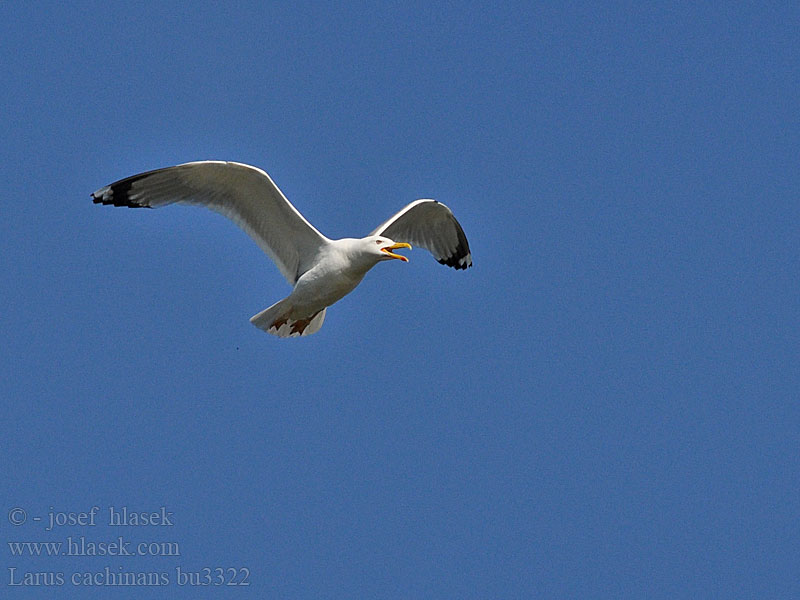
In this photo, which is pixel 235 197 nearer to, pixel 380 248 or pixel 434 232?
pixel 380 248

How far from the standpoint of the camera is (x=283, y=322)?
11.5 metres

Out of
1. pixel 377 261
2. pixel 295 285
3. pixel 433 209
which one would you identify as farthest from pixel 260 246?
pixel 433 209

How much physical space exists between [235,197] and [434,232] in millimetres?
2886

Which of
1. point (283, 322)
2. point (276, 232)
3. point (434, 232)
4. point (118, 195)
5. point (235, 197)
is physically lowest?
point (283, 322)

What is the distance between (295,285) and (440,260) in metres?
2.67

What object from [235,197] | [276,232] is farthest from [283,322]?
[235,197]

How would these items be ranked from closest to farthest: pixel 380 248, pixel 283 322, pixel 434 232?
pixel 380 248 < pixel 283 322 < pixel 434 232

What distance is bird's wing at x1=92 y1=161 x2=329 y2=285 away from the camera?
35.5 feet

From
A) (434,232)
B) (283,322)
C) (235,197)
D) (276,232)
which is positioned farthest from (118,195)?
(434,232)

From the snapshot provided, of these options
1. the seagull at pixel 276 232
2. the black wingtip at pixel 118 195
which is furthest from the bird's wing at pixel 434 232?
the black wingtip at pixel 118 195

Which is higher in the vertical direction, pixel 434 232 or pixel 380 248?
pixel 434 232

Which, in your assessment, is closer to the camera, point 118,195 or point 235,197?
point 118,195

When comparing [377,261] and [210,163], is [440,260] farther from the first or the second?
[210,163]

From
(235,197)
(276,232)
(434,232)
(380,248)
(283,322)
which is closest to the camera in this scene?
(380,248)
